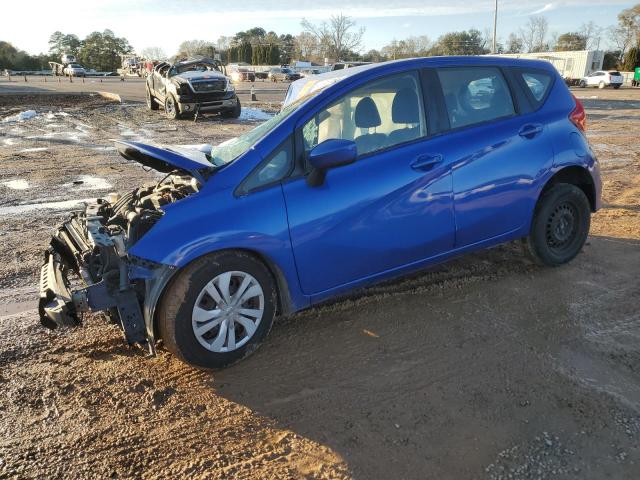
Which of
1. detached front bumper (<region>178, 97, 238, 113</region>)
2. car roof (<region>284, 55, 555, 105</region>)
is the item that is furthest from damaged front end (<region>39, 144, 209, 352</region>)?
detached front bumper (<region>178, 97, 238, 113</region>)

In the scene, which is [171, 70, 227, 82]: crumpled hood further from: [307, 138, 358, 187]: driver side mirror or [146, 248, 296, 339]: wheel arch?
[146, 248, 296, 339]: wheel arch

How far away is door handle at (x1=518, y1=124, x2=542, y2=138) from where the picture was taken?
163 inches

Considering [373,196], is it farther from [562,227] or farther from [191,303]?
[562,227]

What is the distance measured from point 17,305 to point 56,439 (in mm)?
1861

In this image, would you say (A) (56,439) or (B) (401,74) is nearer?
(A) (56,439)

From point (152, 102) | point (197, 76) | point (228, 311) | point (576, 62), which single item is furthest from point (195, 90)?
point (576, 62)

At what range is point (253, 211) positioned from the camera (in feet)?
10.4

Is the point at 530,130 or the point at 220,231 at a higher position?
the point at 530,130

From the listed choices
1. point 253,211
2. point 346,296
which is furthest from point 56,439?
point 346,296

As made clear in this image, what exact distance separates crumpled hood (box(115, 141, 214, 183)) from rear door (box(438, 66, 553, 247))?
174 centimetres

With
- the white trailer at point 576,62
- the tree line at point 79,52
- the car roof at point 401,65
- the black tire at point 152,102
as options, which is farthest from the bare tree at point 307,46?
the car roof at point 401,65

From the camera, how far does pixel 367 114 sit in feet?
12.1

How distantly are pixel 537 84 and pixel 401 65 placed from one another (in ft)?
4.55

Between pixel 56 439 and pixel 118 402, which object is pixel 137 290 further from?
pixel 56 439
